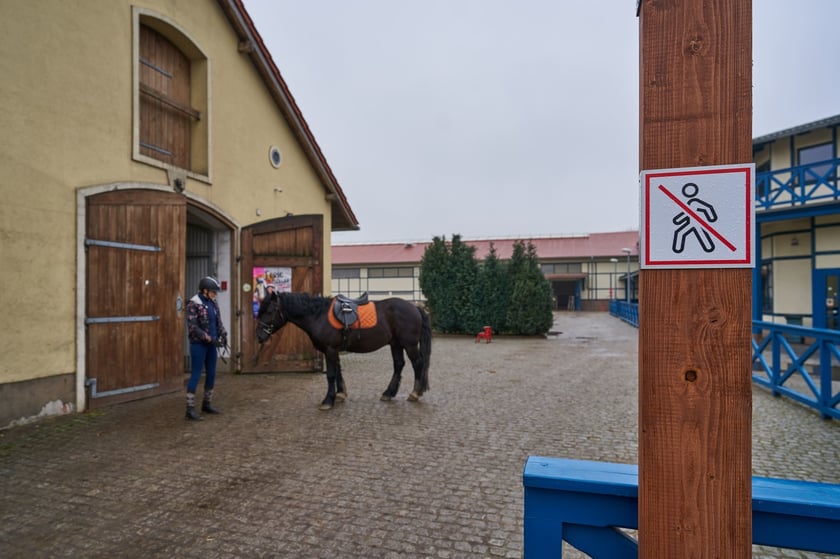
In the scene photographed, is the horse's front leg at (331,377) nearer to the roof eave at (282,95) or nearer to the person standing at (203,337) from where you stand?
the person standing at (203,337)

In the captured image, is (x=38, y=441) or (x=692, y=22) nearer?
(x=692, y=22)

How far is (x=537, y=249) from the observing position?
40.3 metres

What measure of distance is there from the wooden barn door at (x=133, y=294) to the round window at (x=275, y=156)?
3.12m

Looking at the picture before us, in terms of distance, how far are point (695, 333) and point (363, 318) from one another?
220 inches

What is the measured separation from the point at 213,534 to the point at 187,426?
2778 mm

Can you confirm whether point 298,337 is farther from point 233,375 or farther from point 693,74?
point 693,74

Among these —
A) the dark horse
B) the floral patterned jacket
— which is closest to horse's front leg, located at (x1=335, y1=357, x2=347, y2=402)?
the dark horse

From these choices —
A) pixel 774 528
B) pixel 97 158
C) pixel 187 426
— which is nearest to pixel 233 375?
pixel 187 426

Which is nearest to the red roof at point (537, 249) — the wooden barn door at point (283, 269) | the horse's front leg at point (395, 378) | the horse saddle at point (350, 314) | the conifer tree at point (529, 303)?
the conifer tree at point (529, 303)

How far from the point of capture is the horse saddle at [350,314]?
6523 millimetres

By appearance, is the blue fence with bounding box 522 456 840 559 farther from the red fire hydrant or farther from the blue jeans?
the red fire hydrant

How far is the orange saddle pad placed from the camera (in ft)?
21.4

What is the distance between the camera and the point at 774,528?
4.29ft

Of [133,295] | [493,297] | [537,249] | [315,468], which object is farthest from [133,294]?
[537,249]
